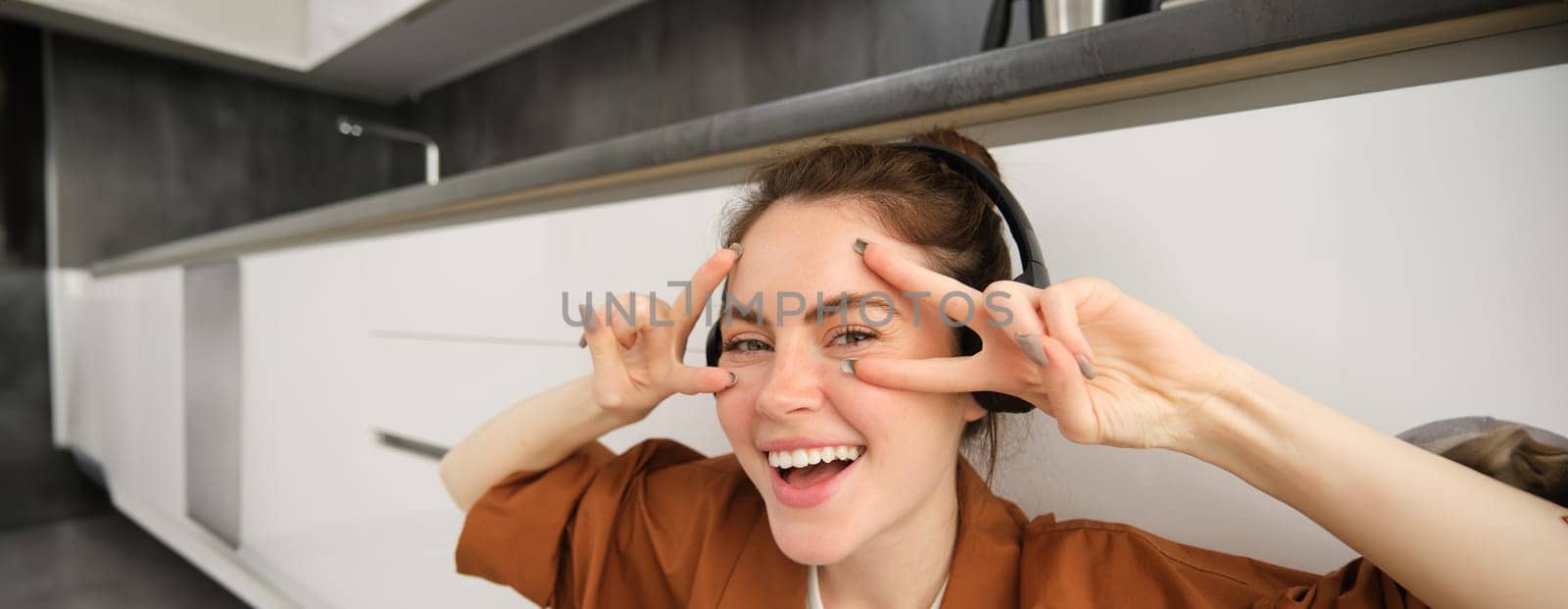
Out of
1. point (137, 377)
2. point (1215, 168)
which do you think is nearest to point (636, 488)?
point (1215, 168)

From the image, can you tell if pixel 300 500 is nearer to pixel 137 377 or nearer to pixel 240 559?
pixel 240 559

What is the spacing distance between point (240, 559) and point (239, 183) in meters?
1.72

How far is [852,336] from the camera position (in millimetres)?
518

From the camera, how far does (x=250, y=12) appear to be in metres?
2.36

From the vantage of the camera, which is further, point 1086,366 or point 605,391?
point 605,391

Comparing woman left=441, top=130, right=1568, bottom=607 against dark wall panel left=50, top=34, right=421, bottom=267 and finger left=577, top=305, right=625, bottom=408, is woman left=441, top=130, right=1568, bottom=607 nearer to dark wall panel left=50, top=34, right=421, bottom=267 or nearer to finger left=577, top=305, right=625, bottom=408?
finger left=577, top=305, right=625, bottom=408

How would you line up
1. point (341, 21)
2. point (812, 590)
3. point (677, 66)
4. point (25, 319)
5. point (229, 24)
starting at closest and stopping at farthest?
point (812, 590) < point (677, 66) < point (341, 21) < point (229, 24) < point (25, 319)

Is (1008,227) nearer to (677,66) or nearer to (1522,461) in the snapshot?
(1522,461)

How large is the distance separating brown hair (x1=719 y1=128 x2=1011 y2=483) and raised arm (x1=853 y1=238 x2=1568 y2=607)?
0.35ft

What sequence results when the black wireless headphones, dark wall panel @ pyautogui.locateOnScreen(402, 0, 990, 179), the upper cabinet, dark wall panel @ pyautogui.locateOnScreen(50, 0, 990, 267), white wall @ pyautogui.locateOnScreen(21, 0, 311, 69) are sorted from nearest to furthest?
the black wireless headphones → dark wall panel @ pyautogui.locateOnScreen(402, 0, 990, 179) → dark wall panel @ pyautogui.locateOnScreen(50, 0, 990, 267) → the upper cabinet → white wall @ pyautogui.locateOnScreen(21, 0, 311, 69)

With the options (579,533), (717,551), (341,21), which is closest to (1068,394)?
(717,551)

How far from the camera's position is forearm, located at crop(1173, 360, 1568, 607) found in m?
0.36

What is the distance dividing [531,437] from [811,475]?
0.31 m

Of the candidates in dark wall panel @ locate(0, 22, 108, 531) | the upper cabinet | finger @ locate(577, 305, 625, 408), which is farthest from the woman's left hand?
dark wall panel @ locate(0, 22, 108, 531)
